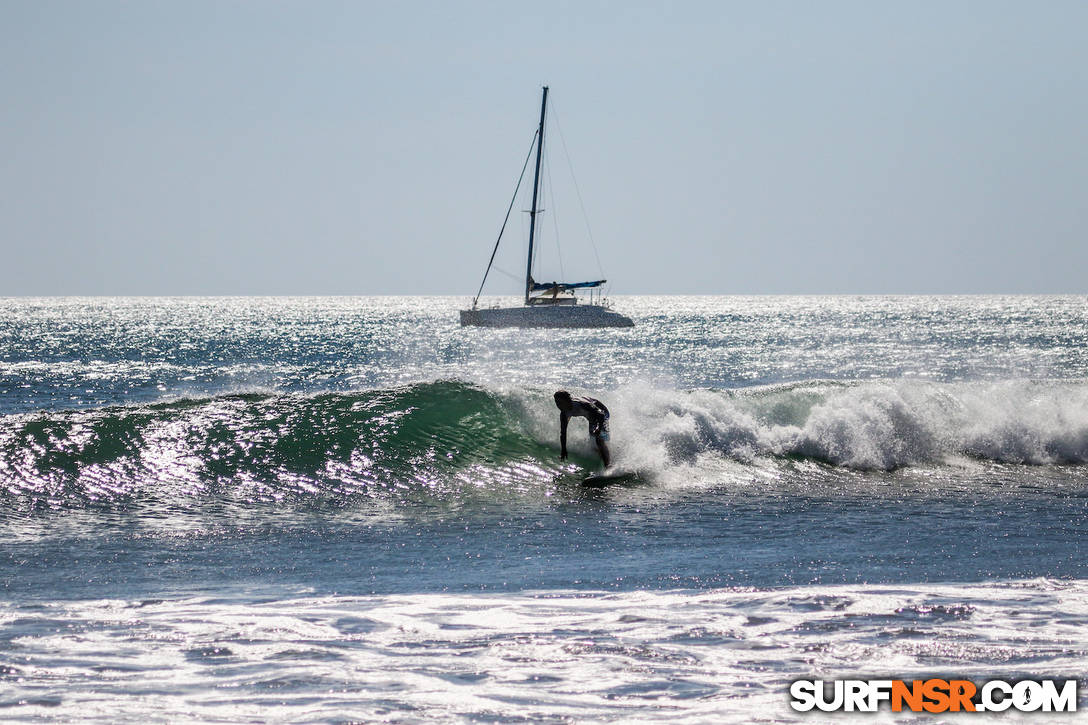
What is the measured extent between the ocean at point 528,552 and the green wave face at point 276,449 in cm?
7

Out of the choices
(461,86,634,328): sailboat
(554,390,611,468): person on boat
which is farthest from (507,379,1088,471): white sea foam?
(461,86,634,328): sailboat

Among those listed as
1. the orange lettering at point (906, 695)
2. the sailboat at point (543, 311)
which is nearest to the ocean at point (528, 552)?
the orange lettering at point (906, 695)

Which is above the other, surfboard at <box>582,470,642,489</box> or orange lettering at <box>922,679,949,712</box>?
surfboard at <box>582,470,642,489</box>

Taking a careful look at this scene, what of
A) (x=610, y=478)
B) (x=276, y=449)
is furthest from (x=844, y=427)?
(x=276, y=449)

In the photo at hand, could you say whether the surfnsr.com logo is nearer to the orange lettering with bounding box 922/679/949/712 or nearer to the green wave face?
the orange lettering with bounding box 922/679/949/712

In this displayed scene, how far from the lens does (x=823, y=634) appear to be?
7.80 meters

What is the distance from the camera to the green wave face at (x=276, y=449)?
14.8 metres

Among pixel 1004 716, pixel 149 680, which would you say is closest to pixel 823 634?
pixel 1004 716

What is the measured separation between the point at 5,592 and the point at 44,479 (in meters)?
6.31

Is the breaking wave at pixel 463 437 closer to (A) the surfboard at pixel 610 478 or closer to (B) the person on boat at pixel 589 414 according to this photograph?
(A) the surfboard at pixel 610 478

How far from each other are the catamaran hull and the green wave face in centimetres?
5414

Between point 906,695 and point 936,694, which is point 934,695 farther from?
point 906,695

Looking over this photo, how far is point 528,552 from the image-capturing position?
10.8 meters

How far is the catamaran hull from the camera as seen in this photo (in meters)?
74.3
